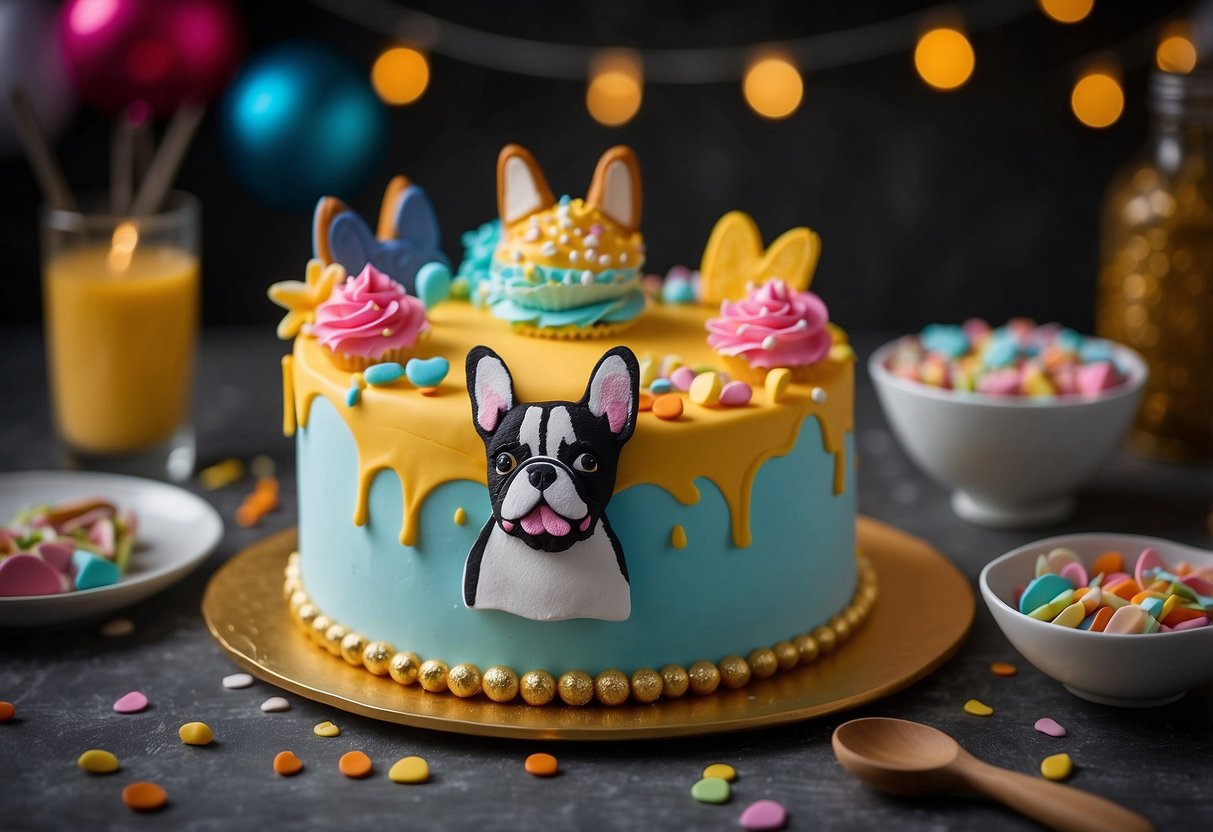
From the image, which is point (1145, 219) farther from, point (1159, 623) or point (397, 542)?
point (397, 542)

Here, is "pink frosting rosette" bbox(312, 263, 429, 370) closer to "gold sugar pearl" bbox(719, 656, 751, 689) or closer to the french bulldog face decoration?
the french bulldog face decoration

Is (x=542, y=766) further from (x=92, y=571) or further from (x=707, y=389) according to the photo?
(x=92, y=571)

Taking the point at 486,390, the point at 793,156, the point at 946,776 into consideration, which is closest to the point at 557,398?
the point at 486,390

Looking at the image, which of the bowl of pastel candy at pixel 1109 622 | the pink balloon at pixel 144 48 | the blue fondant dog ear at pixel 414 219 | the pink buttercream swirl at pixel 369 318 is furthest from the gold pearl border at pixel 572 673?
A: the pink balloon at pixel 144 48

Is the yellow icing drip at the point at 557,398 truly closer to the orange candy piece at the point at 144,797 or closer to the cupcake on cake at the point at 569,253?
the cupcake on cake at the point at 569,253

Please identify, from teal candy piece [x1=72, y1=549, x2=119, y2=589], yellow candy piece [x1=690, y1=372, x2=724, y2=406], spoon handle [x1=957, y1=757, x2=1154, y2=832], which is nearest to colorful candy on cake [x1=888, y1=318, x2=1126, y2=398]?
yellow candy piece [x1=690, y1=372, x2=724, y2=406]
